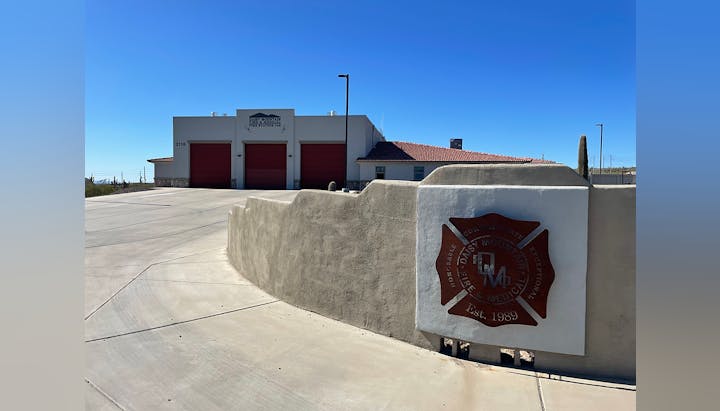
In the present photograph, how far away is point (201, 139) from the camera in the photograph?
129ft

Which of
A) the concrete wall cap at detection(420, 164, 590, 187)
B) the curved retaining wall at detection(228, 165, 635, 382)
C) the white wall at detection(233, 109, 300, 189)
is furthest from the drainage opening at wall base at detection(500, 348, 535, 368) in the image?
the white wall at detection(233, 109, 300, 189)

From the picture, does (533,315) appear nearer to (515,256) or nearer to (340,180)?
(515,256)

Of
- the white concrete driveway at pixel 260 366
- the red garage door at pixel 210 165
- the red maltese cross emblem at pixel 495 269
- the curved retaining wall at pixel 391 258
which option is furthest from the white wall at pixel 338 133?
the red maltese cross emblem at pixel 495 269

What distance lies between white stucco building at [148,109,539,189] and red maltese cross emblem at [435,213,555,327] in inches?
1237

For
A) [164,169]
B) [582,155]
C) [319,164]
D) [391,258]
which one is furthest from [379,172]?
[391,258]

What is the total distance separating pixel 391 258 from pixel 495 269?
1.35 m

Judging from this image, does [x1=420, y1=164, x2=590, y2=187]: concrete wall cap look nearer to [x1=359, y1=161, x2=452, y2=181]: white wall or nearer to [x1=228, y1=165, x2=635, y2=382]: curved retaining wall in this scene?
[x1=228, y1=165, x2=635, y2=382]: curved retaining wall

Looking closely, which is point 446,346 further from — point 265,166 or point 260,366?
point 265,166

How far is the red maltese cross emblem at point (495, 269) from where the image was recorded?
4.16 metres

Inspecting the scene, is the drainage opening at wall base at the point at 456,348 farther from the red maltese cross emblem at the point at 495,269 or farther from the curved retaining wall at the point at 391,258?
the red maltese cross emblem at the point at 495,269

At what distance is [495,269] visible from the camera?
430 centimetres

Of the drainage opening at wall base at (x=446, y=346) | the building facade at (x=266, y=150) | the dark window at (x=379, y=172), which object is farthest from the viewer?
the building facade at (x=266, y=150)

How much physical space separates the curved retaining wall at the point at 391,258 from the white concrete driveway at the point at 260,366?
0.25 meters

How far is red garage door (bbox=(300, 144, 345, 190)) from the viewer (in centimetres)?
3775
